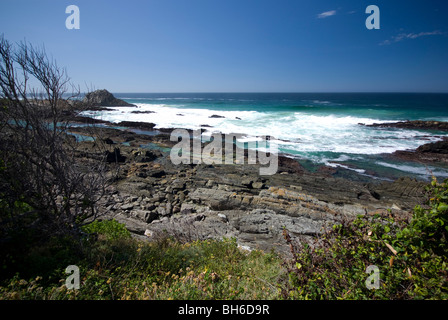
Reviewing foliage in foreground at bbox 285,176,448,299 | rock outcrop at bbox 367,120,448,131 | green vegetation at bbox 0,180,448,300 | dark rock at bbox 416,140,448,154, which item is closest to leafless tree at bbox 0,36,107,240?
green vegetation at bbox 0,180,448,300

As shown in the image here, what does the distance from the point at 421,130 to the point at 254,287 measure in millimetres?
34328

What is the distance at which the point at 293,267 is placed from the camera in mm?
3281

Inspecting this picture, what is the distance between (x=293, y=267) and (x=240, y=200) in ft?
19.5

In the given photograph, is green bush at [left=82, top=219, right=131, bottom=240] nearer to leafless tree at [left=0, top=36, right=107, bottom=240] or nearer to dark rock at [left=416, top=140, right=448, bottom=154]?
leafless tree at [left=0, top=36, right=107, bottom=240]

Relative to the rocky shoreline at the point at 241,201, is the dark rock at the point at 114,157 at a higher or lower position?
higher

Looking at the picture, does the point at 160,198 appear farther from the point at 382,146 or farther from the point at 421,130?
the point at 421,130

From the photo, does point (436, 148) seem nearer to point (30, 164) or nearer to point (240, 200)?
point (240, 200)

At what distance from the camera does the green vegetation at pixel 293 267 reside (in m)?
2.33

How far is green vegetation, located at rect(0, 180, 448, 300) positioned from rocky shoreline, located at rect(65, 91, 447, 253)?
1393 mm

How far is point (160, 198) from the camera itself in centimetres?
1007

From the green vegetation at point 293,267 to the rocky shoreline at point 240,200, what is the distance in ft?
4.57

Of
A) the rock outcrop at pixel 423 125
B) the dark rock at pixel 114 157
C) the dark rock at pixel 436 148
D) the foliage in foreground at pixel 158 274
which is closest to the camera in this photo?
the foliage in foreground at pixel 158 274

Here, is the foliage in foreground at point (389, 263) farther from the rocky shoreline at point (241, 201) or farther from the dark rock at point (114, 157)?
the dark rock at point (114, 157)

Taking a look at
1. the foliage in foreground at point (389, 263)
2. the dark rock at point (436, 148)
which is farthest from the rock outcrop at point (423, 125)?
the foliage in foreground at point (389, 263)
